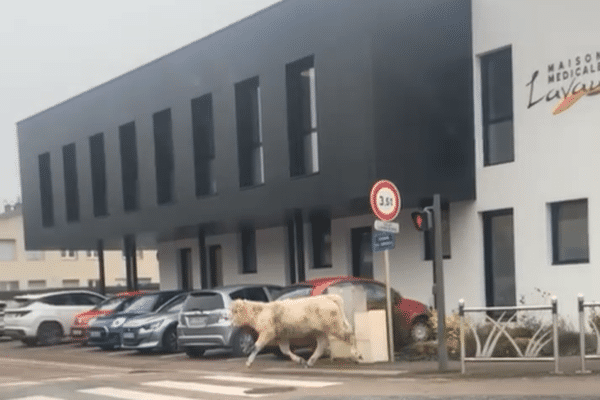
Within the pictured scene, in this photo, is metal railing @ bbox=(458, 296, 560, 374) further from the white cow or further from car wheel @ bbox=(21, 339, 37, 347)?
car wheel @ bbox=(21, 339, 37, 347)

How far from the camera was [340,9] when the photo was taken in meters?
22.0

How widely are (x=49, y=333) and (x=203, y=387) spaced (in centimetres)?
1516

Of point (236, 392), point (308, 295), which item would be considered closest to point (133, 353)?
point (308, 295)

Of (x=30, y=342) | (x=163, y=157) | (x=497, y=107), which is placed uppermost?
(x=497, y=107)

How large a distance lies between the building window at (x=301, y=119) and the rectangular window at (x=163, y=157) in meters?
6.61

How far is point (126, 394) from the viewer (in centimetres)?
1327

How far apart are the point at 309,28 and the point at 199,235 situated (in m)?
9.95

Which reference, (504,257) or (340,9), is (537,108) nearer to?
(504,257)

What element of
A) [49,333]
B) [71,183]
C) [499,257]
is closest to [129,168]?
[71,183]

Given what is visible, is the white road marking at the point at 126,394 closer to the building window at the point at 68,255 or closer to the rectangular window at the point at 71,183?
the rectangular window at the point at 71,183

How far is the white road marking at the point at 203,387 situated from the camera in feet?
43.0

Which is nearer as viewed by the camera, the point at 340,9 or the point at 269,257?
the point at 340,9

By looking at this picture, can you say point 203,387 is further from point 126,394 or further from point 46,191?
point 46,191

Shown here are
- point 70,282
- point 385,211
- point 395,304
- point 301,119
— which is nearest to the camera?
point 385,211
